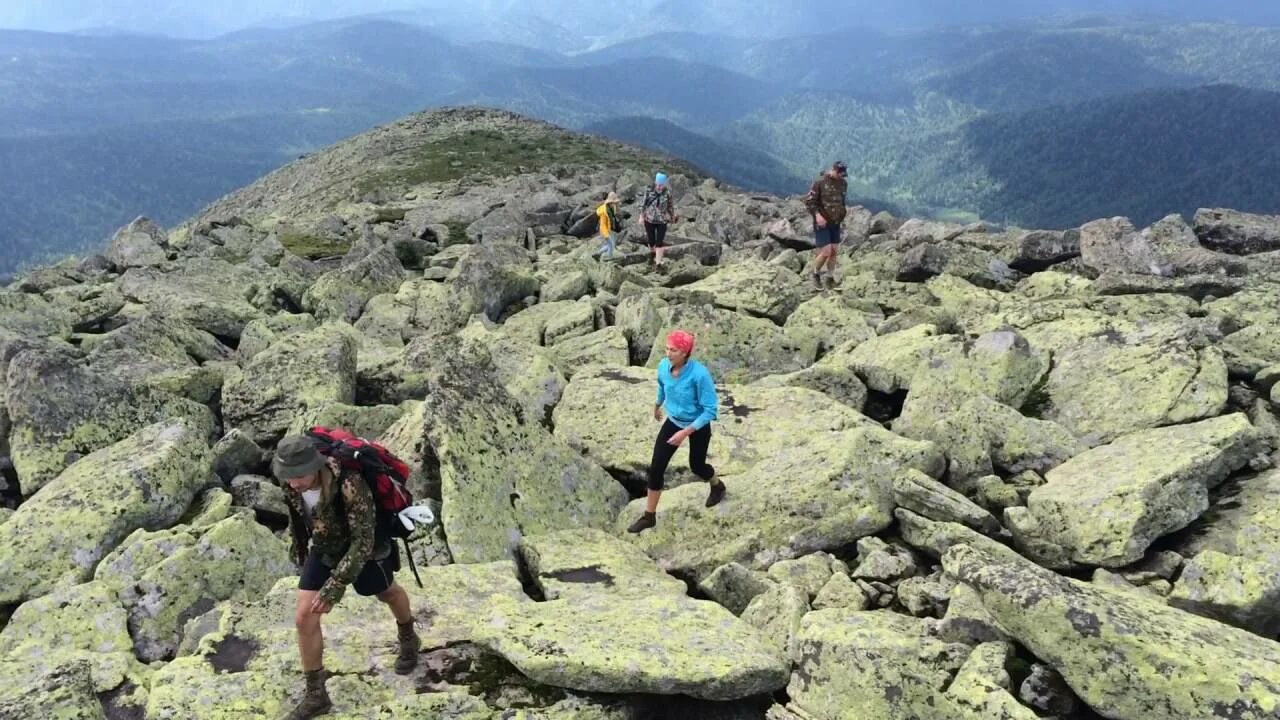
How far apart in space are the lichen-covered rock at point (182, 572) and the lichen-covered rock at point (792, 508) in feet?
19.3

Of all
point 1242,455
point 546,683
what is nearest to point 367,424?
point 546,683

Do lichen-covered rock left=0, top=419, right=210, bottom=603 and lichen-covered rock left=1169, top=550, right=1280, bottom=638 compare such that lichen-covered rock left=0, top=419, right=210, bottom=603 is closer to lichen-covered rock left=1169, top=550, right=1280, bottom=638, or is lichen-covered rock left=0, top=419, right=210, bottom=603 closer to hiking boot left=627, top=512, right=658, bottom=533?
hiking boot left=627, top=512, right=658, bottom=533

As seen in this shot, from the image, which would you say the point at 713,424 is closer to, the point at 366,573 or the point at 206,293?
the point at 366,573

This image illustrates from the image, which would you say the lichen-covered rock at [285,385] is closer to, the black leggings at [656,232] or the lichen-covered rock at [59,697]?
the lichen-covered rock at [59,697]

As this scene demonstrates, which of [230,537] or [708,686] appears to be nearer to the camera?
[708,686]

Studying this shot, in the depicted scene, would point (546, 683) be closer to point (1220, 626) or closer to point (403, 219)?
point (1220, 626)

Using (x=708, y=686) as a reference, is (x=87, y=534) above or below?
below

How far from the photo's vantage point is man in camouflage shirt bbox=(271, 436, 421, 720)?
8.12 metres

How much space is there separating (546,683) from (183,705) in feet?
12.9

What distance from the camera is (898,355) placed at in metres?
17.5

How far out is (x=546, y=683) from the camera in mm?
8453

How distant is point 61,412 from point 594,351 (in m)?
11.7

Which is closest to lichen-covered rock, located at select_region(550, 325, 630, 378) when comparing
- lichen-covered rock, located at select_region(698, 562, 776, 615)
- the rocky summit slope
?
the rocky summit slope

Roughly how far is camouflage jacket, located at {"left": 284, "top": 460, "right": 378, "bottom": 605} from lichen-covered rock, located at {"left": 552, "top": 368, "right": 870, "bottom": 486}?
7.32m
